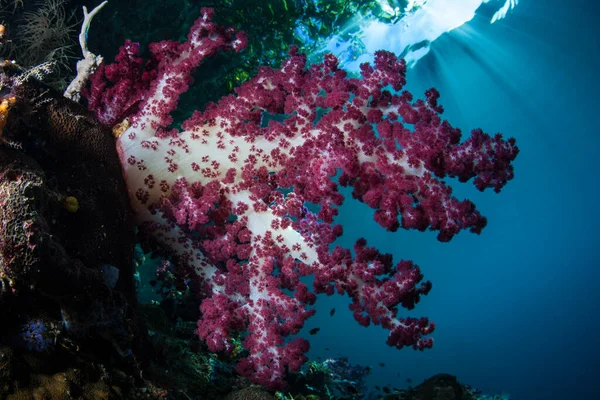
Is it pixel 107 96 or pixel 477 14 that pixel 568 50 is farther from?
pixel 107 96

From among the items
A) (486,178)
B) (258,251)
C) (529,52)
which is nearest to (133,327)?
(258,251)

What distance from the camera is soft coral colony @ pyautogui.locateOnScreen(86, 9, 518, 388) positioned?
11.2ft

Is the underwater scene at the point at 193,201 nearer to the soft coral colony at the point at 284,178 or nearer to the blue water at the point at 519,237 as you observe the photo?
the soft coral colony at the point at 284,178

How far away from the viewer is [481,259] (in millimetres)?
117188

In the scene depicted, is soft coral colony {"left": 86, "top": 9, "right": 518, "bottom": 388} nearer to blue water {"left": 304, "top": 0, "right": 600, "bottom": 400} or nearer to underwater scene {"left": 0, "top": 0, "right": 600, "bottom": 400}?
underwater scene {"left": 0, "top": 0, "right": 600, "bottom": 400}

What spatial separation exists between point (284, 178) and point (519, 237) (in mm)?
119535

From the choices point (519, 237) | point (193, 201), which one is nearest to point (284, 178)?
point (193, 201)

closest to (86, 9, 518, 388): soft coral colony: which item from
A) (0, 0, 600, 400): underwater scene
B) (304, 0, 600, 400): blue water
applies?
(0, 0, 600, 400): underwater scene

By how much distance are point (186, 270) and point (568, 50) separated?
1275 inches

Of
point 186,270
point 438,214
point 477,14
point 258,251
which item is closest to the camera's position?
point 438,214

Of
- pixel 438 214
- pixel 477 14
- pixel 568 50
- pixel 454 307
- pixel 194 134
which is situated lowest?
pixel 438 214

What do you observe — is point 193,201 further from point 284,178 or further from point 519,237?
point 519,237

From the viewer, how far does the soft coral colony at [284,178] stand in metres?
3.43

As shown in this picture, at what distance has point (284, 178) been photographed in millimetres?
3824
